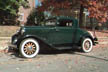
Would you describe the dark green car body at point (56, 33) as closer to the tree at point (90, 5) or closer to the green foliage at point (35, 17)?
the tree at point (90, 5)

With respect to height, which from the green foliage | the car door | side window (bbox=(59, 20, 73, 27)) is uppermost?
the green foliage

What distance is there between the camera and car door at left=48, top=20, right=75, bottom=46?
306 inches

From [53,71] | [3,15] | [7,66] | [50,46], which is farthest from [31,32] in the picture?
[3,15]

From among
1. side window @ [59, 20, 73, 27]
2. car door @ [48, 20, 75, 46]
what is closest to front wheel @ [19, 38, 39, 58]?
car door @ [48, 20, 75, 46]

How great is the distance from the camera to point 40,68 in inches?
226

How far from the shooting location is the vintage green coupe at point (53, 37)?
7246mm

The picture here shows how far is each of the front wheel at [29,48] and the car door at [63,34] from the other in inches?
30.3

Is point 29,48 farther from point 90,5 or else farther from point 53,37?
point 90,5

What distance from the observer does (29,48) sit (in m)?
7.28

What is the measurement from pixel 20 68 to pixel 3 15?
1438 cm

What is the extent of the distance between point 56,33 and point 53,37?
0.23 metres

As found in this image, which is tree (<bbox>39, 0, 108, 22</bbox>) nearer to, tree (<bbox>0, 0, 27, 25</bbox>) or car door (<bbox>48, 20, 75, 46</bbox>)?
tree (<bbox>0, 0, 27, 25</bbox>)

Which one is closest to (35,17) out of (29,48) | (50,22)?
(50,22)

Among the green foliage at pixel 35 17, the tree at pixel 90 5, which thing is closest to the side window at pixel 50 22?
the tree at pixel 90 5
